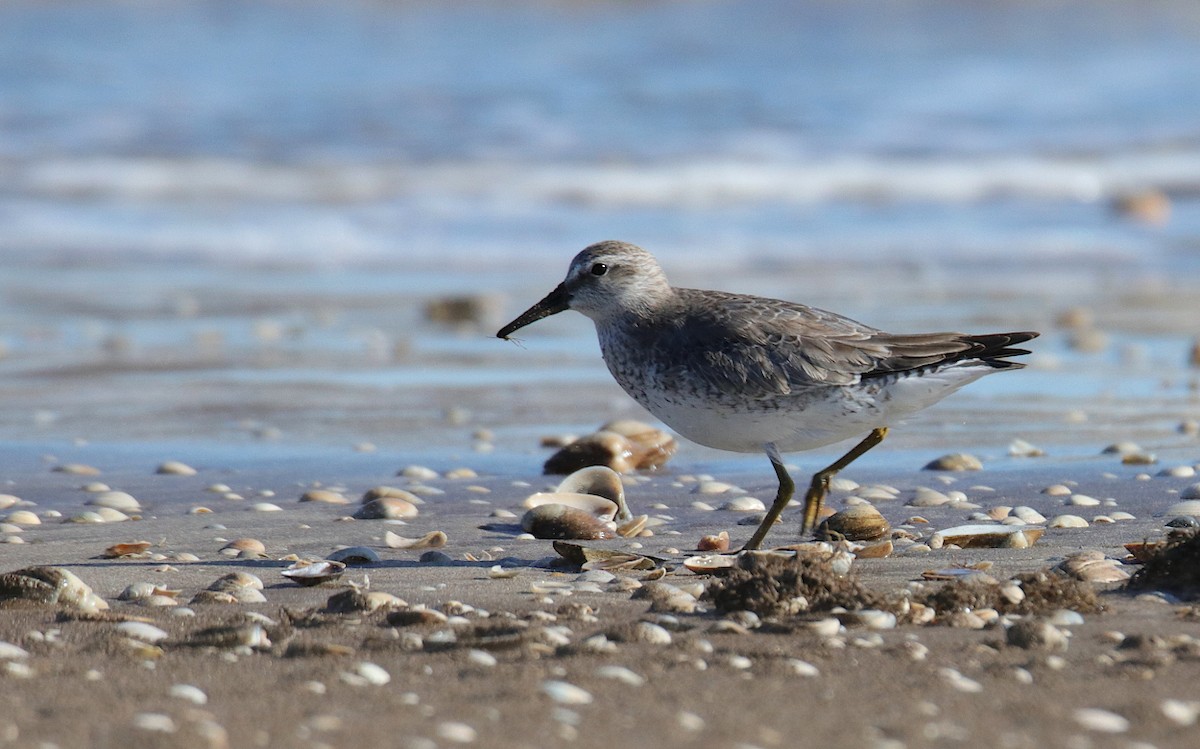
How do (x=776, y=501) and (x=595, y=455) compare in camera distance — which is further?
(x=595, y=455)

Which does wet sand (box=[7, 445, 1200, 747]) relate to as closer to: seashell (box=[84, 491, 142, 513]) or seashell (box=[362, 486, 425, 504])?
seashell (box=[84, 491, 142, 513])

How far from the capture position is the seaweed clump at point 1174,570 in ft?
12.4

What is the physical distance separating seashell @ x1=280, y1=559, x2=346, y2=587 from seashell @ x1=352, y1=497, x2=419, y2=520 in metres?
1.04

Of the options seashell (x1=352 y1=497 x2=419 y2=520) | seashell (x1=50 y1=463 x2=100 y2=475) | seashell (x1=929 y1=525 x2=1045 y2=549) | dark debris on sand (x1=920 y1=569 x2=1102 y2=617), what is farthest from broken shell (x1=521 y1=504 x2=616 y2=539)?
seashell (x1=50 y1=463 x2=100 y2=475)

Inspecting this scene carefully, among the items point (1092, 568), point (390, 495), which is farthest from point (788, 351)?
point (390, 495)

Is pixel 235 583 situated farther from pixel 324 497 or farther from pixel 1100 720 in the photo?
pixel 1100 720

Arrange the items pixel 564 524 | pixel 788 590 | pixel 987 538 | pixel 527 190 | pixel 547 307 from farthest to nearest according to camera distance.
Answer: pixel 527 190 < pixel 547 307 < pixel 564 524 < pixel 987 538 < pixel 788 590

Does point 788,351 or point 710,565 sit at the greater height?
point 788,351

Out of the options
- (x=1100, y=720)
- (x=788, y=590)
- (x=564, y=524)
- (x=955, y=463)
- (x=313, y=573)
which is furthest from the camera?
(x=955, y=463)

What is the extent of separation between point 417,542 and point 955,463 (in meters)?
2.42

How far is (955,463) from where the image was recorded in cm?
599

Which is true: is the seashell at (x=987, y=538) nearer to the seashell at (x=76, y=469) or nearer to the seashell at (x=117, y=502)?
the seashell at (x=117, y=502)

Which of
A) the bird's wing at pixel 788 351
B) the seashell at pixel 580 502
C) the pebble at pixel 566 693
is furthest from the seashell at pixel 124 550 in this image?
the pebble at pixel 566 693

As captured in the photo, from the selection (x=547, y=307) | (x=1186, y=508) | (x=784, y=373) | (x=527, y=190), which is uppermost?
(x=527, y=190)
